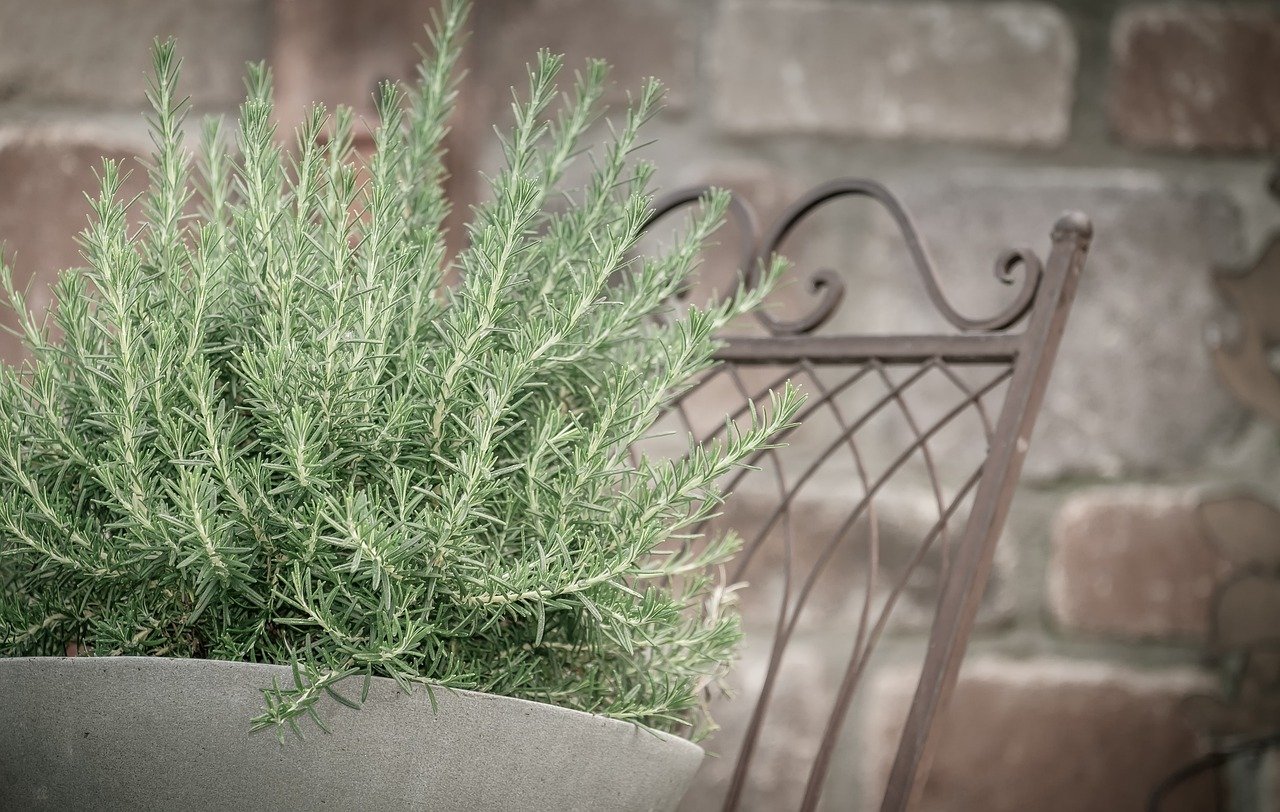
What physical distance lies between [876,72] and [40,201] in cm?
90

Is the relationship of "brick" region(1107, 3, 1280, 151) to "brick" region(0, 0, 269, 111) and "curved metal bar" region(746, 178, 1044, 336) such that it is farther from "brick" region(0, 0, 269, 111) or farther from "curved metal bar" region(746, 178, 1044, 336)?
"brick" region(0, 0, 269, 111)

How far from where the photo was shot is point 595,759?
454 mm

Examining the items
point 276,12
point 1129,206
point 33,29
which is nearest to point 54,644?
point 276,12

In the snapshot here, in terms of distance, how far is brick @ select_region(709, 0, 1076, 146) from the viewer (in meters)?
1.26

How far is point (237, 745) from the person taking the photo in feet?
1.33

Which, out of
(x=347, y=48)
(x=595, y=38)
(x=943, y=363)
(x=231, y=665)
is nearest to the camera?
(x=231, y=665)

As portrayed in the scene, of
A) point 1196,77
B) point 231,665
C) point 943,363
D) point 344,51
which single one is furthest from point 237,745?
point 1196,77

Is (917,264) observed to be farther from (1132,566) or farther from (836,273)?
(1132,566)

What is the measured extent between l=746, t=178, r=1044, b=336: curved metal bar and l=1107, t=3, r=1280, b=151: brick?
544 millimetres

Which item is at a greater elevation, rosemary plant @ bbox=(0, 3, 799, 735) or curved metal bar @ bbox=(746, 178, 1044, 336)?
curved metal bar @ bbox=(746, 178, 1044, 336)

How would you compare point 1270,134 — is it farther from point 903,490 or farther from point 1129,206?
point 903,490

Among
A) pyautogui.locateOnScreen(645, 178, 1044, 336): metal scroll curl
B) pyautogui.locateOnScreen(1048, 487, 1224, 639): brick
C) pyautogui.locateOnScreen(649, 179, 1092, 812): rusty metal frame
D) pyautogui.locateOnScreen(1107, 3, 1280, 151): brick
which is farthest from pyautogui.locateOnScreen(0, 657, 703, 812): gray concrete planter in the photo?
pyautogui.locateOnScreen(1107, 3, 1280, 151): brick

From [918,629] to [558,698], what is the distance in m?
0.76

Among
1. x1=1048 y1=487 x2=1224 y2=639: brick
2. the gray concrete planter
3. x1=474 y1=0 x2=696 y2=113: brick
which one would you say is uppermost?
x1=474 y1=0 x2=696 y2=113: brick
